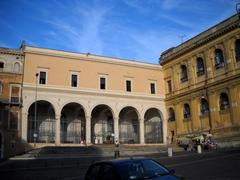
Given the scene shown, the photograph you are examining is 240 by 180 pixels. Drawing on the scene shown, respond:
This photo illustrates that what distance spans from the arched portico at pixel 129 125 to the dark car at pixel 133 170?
1368 inches

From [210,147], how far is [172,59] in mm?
15424

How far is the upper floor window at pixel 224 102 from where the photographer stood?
112 ft

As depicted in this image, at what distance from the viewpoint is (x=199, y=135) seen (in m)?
36.3

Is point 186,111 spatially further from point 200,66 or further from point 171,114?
point 200,66

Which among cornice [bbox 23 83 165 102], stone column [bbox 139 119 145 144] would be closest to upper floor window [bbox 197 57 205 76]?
cornice [bbox 23 83 165 102]

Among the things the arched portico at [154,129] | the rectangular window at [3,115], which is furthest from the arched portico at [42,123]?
the arched portico at [154,129]

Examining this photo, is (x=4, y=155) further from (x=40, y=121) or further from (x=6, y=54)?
(x=6, y=54)

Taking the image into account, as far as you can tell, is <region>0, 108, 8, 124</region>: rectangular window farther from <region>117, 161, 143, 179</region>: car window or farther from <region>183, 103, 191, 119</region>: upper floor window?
<region>117, 161, 143, 179</region>: car window

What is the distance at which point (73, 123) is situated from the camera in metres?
40.0

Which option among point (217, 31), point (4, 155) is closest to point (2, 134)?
point (4, 155)

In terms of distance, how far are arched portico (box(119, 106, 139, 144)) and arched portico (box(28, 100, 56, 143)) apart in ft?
32.4

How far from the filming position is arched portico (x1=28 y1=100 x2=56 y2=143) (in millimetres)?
35938

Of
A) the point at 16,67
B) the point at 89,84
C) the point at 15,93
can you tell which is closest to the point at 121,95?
the point at 89,84

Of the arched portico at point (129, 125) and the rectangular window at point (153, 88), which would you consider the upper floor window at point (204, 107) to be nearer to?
the rectangular window at point (153, 88)
